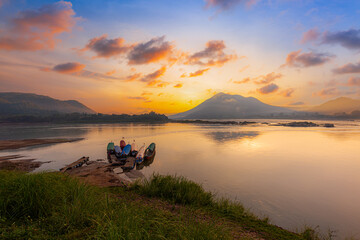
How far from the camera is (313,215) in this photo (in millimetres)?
9727

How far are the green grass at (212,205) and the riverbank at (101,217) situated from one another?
0.13 feet

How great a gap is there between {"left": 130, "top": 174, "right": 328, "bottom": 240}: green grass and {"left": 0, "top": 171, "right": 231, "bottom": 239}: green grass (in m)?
2.16

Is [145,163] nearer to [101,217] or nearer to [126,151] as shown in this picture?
[126,151]

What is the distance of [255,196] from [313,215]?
3.21 metres

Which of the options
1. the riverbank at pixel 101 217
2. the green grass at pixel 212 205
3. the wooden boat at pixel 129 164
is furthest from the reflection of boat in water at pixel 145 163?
the riverbank at pixel 101 217

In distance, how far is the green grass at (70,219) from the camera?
442 cm

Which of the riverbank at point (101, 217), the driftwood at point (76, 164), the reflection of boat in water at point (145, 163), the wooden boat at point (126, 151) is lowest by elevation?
the reflection of boat in water at point (145, 163)

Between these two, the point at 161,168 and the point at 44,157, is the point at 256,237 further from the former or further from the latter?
the point at 44,157


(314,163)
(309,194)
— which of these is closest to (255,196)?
(309,194)

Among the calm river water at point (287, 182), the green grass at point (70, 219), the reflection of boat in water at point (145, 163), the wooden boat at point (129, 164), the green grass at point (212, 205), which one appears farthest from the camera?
the reflection of boat in water at point (145, 163)

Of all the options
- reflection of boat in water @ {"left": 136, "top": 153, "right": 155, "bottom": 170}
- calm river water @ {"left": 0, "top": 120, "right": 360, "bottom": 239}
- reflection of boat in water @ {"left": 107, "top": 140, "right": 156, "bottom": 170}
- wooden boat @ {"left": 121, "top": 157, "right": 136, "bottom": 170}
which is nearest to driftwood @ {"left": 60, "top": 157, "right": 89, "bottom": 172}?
calm river water @ {"left": 0, "top": 120, "right": 360, "bottom": 239}

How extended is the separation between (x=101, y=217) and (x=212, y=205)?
5.39 metres

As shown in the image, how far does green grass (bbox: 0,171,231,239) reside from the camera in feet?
14.5

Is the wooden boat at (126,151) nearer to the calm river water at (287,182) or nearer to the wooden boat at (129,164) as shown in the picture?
the wooden boat at (129,164)
